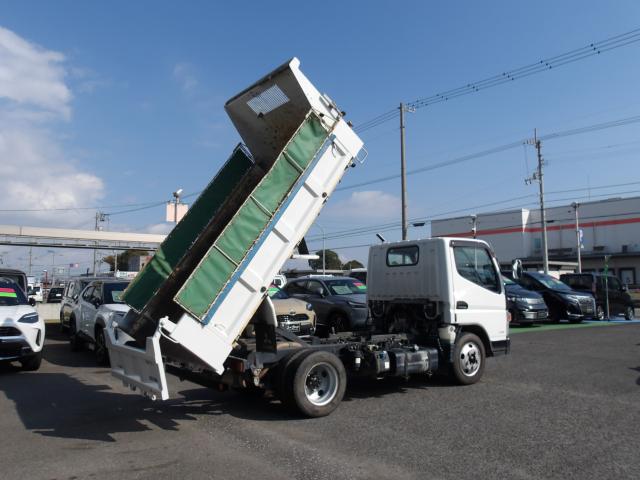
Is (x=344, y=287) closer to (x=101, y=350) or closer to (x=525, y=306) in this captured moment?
(x=101, y=350)

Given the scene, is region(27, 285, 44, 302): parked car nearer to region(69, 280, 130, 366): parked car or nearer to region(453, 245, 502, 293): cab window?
region(69, 280, 130, 366): parked car

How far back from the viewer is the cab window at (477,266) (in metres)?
8.60

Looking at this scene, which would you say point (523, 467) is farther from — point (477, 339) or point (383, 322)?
point (383, 322)

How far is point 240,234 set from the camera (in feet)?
20.1

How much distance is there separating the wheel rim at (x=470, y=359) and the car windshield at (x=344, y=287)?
19.3 feet

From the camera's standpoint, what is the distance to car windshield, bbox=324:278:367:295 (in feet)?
47.6

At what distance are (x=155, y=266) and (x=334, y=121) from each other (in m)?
3.24

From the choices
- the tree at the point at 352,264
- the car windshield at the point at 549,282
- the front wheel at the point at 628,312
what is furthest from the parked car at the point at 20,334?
the tree at the point at 352,264

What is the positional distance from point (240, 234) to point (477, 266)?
14.9ft

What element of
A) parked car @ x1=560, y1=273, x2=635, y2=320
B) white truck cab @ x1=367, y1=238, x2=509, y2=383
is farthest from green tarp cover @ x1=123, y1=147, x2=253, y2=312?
parked car @ x1=560, y1=273, x2=635, y2=320

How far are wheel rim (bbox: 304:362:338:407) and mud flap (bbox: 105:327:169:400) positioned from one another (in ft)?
5.83

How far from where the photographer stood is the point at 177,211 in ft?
57.7

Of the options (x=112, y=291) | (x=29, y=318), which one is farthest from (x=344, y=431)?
(x=112, y=291)

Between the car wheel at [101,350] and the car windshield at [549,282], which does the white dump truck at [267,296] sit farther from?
the car windshield at [549,282]
